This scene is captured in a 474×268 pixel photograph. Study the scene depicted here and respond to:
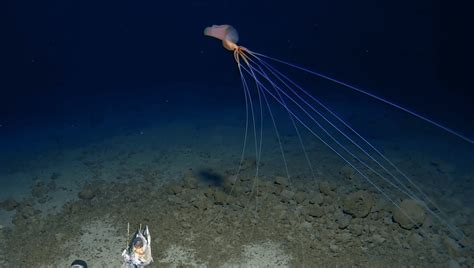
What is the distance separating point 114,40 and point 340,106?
97.8 meters

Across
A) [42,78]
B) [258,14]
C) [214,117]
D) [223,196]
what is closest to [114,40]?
[258,14]

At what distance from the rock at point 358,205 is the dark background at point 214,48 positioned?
8950 mm

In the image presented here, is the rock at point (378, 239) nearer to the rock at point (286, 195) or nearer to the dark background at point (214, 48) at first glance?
the rock at point (286, 195)

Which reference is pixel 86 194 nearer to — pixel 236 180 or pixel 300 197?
pixel 236 180

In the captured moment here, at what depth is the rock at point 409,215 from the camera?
17.5 feet

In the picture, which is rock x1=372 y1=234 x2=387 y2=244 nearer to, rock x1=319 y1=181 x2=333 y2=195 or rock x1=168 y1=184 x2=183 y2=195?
rock x1=319 y1=181 x2=333 y2=195

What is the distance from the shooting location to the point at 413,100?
17625 mm

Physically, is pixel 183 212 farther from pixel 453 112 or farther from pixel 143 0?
pixel 143 0

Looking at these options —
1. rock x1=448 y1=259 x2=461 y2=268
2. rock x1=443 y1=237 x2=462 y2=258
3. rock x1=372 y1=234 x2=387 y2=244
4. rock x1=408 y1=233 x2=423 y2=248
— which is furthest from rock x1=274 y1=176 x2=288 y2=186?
rock x1=448 y1=259 x2=461 y2=268

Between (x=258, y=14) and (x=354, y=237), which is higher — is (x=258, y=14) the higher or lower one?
A: the higher one

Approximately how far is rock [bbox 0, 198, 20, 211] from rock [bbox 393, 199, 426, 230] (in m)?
6.97

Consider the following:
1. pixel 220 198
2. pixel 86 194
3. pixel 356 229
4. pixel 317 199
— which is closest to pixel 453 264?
pixel 356 229

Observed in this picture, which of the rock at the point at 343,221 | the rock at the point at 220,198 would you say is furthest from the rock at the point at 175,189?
the rock at the point at 343,221

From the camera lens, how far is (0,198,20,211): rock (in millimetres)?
6919
